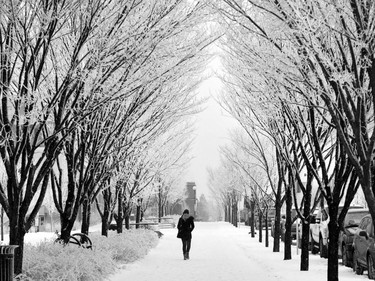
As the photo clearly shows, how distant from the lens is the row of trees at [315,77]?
8.00 metres

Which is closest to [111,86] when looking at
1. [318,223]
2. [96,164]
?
[96,164]

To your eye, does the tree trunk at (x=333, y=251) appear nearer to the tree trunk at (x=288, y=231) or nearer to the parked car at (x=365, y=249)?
the parked car at (x=365, y=249)

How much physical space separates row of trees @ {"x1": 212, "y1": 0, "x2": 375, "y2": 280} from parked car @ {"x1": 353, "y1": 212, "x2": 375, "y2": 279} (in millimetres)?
1231

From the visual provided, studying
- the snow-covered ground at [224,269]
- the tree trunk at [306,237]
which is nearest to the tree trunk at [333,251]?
the snow-covered ground at [224,269]

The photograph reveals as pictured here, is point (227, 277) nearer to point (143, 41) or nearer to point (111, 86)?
point (111, 86)

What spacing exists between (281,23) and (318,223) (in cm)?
1376

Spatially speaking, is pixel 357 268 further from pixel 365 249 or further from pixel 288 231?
pixel 288 231

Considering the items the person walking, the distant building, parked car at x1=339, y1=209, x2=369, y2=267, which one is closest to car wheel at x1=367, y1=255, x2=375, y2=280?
parked car at x1=339, y1=209, x2=369, y2=267

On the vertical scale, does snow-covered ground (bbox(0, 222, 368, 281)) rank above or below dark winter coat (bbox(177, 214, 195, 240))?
below

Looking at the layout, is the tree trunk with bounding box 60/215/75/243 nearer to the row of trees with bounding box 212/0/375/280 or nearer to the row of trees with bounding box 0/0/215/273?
the row of trees with bounding box 0/0/215/273

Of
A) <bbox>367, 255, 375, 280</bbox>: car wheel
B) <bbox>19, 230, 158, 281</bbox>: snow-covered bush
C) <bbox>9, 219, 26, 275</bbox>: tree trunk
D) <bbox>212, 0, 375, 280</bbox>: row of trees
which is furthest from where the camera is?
<bbox>367, 255, 375, 280</bbox>: car wheel

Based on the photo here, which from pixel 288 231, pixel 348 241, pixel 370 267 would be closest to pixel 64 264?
pixel 370 267

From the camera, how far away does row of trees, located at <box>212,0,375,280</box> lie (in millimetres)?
7996

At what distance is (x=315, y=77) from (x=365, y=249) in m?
6.25
